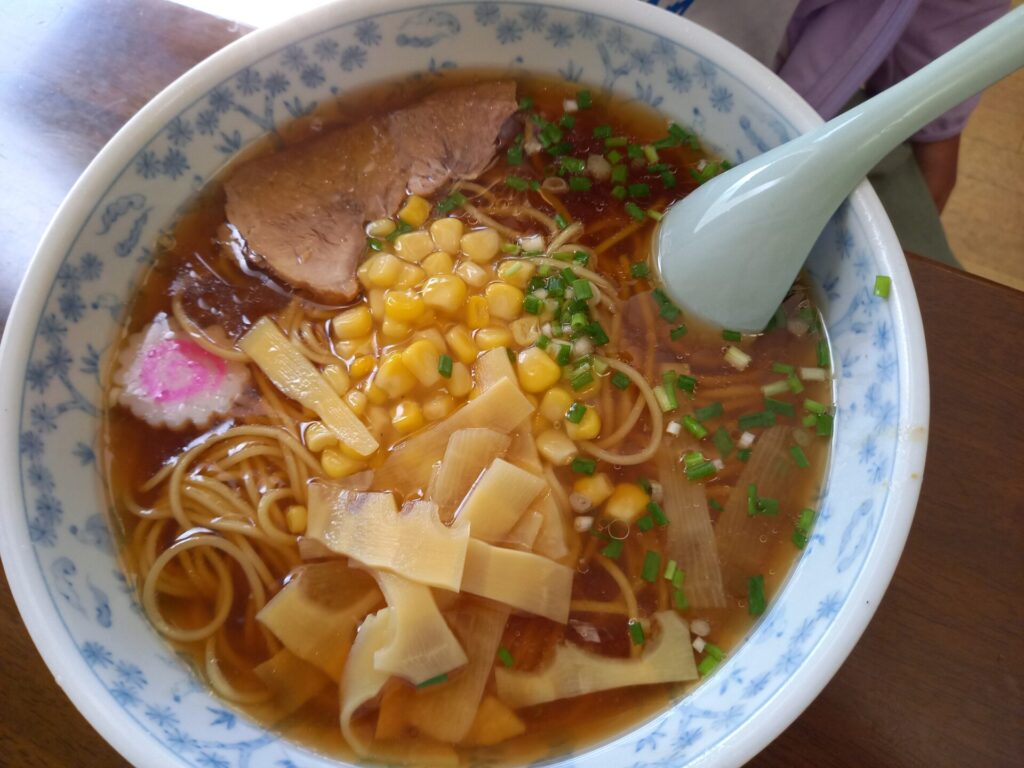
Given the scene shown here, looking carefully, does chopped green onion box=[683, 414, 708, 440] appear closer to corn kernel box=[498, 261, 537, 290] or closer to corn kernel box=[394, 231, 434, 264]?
corn kernel box=[498, 261, 537, 290]

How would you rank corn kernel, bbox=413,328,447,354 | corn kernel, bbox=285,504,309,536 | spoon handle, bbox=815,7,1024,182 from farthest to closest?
corn kernel, bbox=413,328,447,354, corn kernel, bbox=285,504,309,536, spoon handle, bbox=815,7,1024,182

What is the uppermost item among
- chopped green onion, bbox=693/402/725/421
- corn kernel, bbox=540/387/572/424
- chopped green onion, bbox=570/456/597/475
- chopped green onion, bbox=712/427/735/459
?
corn kernel, bbox=540/387/572/424

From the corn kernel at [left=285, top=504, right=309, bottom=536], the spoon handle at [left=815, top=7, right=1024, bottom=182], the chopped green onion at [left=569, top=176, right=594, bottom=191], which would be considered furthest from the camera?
the chopped green onion at [left=569, top=176, right=594, bottom=191]

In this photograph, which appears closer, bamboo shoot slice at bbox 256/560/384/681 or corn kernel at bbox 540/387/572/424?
bamboo shoot slice at bbox 256/560/384/681

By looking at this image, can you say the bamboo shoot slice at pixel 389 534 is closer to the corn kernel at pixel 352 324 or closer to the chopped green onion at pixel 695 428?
the corn kernel at pixel 352 324

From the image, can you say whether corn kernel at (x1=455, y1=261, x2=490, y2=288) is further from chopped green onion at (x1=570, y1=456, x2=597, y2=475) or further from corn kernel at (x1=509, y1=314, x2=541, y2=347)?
chopped green onion at (x1=570, y1=456, x2=597, y2=475)

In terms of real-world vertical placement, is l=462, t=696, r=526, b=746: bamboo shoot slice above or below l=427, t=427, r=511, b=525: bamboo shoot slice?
below

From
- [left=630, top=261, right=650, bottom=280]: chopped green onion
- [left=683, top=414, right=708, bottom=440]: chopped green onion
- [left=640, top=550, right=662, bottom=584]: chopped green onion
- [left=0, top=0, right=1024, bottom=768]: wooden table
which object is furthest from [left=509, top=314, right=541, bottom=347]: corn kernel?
[left=0, top=0, right=1024, bottom=768]: wooden table

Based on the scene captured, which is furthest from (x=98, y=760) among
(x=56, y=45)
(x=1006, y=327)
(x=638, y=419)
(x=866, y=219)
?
(x=1006, y=327)
